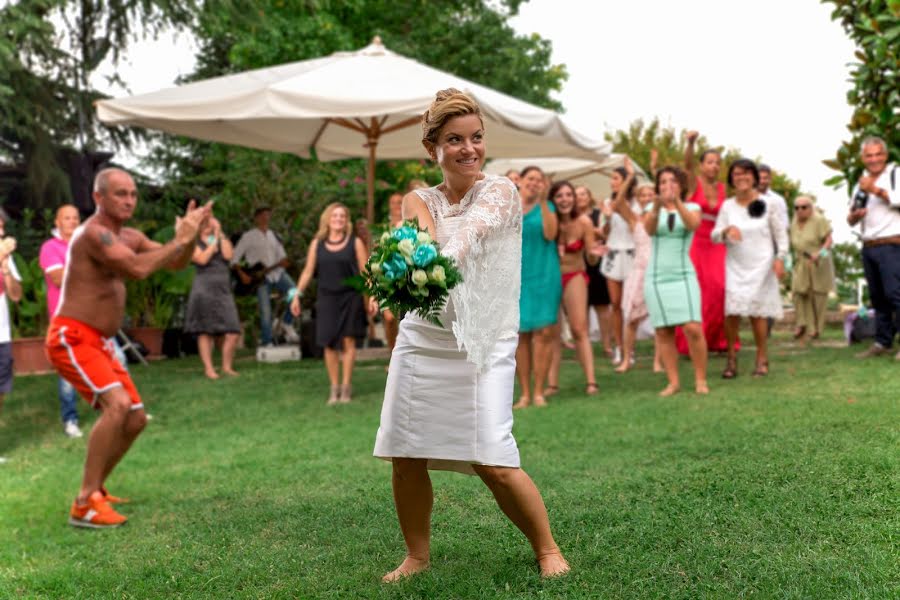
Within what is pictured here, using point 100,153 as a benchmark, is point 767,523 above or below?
below

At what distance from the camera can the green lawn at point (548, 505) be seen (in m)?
4.34

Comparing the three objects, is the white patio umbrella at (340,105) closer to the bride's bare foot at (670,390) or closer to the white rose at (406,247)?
the bride's bare foot at (670,390)

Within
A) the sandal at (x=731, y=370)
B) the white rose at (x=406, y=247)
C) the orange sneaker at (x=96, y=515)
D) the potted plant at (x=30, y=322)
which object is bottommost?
the orange sneaker at (x=96, y=515)

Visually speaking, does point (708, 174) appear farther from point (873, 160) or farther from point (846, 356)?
point (846, 356)

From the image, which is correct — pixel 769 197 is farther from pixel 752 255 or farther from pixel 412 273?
pixel 412 273

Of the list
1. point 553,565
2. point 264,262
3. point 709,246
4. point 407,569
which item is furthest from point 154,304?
point 553,565

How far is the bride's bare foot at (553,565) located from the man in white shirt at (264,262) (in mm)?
12210

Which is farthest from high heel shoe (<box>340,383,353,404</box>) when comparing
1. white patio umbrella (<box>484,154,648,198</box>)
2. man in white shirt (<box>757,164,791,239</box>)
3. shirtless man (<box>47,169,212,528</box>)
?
white patio umbrella (<box>484,154,648,198</box>)

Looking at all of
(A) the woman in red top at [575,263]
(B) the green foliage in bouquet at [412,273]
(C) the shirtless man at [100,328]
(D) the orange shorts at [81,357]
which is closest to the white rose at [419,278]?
(B) the green foliage in bouquet at [412,273]

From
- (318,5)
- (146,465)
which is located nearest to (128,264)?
(146,465)

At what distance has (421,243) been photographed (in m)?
3.74

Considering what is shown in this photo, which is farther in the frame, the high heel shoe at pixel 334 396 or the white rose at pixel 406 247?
the high heel shoe at pixel 334 396

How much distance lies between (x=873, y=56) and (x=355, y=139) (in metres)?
6.91

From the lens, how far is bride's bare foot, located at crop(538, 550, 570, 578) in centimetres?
430
